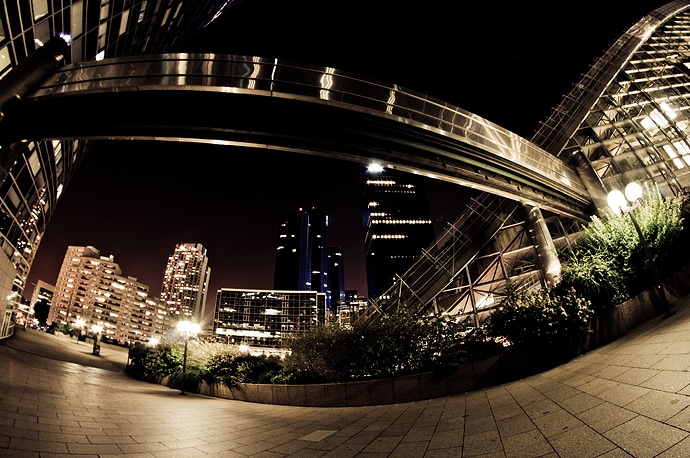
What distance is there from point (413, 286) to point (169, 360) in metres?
15.3

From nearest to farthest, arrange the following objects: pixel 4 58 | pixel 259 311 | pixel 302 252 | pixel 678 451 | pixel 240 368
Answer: pixel 678 451 < pixel 4 58 < pixel 240 368 < pixel 259 311 < pixel 302 252

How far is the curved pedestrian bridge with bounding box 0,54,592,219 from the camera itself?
6852 mm

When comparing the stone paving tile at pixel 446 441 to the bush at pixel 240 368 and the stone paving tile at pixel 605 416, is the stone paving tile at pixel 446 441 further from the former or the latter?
the bush at pixel 240 368

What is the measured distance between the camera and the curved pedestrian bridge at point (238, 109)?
6.85m

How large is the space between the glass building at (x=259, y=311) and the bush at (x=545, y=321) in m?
112

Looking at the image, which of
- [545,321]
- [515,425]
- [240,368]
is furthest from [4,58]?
[545,321]

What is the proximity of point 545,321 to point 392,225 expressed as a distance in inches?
4175

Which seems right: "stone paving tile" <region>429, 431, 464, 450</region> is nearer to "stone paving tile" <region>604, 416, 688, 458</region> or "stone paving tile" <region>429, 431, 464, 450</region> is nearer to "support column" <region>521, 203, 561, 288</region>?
"stone paving tile" <region>604, 416, 688, 458</region>

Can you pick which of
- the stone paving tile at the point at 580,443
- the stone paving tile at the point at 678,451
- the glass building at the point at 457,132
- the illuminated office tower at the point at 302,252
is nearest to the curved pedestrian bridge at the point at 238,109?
the glass building at the point at 457,132

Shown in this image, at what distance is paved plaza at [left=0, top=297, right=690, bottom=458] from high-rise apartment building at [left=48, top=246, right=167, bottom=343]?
186m

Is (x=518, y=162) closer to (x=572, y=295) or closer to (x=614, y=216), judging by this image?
(x=614, y=216)

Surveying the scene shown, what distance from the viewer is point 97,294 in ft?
494

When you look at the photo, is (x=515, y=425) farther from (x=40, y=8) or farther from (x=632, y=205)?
(x=40, y=8)

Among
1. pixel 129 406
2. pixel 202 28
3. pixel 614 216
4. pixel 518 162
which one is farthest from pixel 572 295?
pixel 202 28
